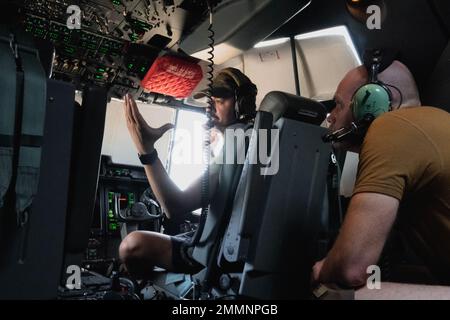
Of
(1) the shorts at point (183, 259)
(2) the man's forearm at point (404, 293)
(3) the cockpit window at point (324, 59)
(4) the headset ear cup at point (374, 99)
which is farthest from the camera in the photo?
(3) the cockpit window at point (324, 59)

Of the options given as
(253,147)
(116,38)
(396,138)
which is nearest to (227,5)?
(116,38)

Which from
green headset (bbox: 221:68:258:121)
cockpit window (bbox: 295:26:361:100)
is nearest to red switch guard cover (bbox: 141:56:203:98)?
cockpit window (bbox: 295:26:361:100)

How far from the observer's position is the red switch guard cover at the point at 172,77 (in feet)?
9.84

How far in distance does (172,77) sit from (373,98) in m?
2.19

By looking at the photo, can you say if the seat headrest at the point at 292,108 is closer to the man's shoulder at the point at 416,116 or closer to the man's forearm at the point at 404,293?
the man's shoulder at the point at 416,116

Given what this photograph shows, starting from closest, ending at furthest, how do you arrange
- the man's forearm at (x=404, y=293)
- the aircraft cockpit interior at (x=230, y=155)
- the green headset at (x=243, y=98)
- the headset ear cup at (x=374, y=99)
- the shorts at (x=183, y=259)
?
the aircraft cockpit interior at (x=230, y=155), the man's forearm at (x=404, y=293), the headset ear cup at (x=374, y=99), the shorts at (x=183, y=259), the green headset at (x=243, y=98)

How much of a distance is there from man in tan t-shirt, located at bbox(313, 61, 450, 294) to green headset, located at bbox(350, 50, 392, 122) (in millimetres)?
148

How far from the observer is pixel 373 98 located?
1235 mm

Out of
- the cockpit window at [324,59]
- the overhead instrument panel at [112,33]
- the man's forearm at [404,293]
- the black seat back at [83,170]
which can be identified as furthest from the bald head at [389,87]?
the cockpit window at [324,59]

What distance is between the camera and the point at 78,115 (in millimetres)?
951

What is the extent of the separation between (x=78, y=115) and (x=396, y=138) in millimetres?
902

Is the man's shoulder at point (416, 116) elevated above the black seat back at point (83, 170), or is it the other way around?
the man's shoulder at point (416, 116)

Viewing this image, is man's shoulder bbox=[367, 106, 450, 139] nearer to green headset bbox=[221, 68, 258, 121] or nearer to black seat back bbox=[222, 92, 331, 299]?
black seat back bbox=[222, 92, 331, 299]

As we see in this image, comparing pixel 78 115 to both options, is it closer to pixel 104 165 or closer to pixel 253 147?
pixel 253 147
